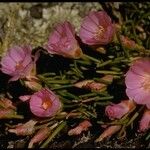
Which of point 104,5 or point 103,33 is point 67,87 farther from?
point 104,5

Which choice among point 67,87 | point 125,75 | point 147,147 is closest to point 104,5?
point 67,87

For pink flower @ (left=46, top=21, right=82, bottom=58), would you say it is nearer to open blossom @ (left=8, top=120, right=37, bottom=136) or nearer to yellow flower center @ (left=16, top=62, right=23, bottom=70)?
yellow flower center @ (left=16, top=62, right=23, bottom=70)

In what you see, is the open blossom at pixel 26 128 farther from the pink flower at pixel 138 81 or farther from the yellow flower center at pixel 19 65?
the pink flower at pixel 138 81

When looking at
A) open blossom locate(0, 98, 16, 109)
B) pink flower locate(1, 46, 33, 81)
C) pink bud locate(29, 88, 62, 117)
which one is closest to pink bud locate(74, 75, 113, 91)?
pink bud locate(29, 88, 62, 117)

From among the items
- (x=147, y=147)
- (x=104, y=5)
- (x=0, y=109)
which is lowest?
(x=147, y=147)

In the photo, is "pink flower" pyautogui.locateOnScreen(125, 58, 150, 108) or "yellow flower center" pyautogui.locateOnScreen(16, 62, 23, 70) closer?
"pink flower" pyautogui.locateOnScreen(125, 58, 150, 108)

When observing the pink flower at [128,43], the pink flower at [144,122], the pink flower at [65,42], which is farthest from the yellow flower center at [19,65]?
the pink flower at [144,122]

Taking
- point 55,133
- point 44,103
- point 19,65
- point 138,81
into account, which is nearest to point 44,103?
point 44,103
